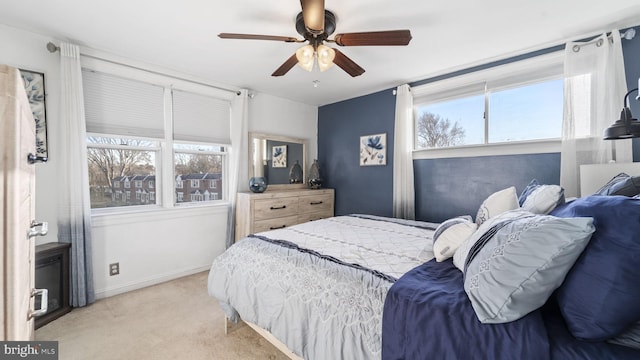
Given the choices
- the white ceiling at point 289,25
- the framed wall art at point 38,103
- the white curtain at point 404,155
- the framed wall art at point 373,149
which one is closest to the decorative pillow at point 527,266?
the white ceiling at point 289,25

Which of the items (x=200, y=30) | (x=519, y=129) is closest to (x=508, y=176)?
(x=519, y=129)

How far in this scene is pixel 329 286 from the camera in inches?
50.3

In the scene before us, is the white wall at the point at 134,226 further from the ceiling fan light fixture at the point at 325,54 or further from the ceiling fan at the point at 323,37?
the ceiling fan light fixture at the point at 325,54

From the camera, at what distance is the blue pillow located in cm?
71

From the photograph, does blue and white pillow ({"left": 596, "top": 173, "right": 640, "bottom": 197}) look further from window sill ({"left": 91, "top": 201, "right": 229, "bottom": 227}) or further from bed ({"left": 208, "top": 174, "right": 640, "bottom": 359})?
window sill ({"left": 91, "top": 201, "right": 229, "bottom": 227})

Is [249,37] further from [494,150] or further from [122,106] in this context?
[494,150]

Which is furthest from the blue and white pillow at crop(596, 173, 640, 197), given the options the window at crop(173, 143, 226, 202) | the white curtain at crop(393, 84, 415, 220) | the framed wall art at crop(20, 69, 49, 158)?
the framed wall art at crop(20, 69, 49, 158)

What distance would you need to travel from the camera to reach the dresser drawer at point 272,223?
324 cm

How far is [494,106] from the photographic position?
286 cm

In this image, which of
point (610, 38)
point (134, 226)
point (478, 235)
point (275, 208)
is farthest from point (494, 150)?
point (134, 226)

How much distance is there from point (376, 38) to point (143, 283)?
3262 mm

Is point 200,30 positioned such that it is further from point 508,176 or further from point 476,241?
point 508,176

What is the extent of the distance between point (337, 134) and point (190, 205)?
247 centimetres

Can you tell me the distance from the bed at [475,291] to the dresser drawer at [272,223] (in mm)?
1580
